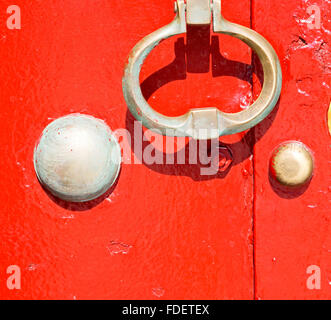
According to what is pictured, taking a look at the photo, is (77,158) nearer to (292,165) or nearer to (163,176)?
(163,176)

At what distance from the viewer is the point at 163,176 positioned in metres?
0.68

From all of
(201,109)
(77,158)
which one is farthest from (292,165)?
(77,158)

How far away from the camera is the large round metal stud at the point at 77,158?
2.08 feet

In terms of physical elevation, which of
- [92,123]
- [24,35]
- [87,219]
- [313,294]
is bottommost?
[313,294]

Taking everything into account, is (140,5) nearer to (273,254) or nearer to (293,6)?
(293,6)

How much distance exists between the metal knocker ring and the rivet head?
77 mm

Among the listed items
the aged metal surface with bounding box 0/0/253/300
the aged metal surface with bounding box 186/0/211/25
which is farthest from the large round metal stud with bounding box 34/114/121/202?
the aged metal surface with bounding box 186/0/211/25

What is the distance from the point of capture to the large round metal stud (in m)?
0.63

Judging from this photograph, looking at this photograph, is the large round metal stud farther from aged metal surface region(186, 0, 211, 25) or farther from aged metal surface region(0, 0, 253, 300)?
aged metal surface region(186, 0, 211, 25)

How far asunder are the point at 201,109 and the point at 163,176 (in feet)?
0.43

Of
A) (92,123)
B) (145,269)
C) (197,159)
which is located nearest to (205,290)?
(145,269)

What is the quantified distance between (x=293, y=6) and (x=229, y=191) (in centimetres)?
27

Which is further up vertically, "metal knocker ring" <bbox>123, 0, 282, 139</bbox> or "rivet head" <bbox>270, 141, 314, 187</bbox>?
"metal knocker ring" <bbox>123, 0, 282, 139</bbox>

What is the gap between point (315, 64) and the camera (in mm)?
653
